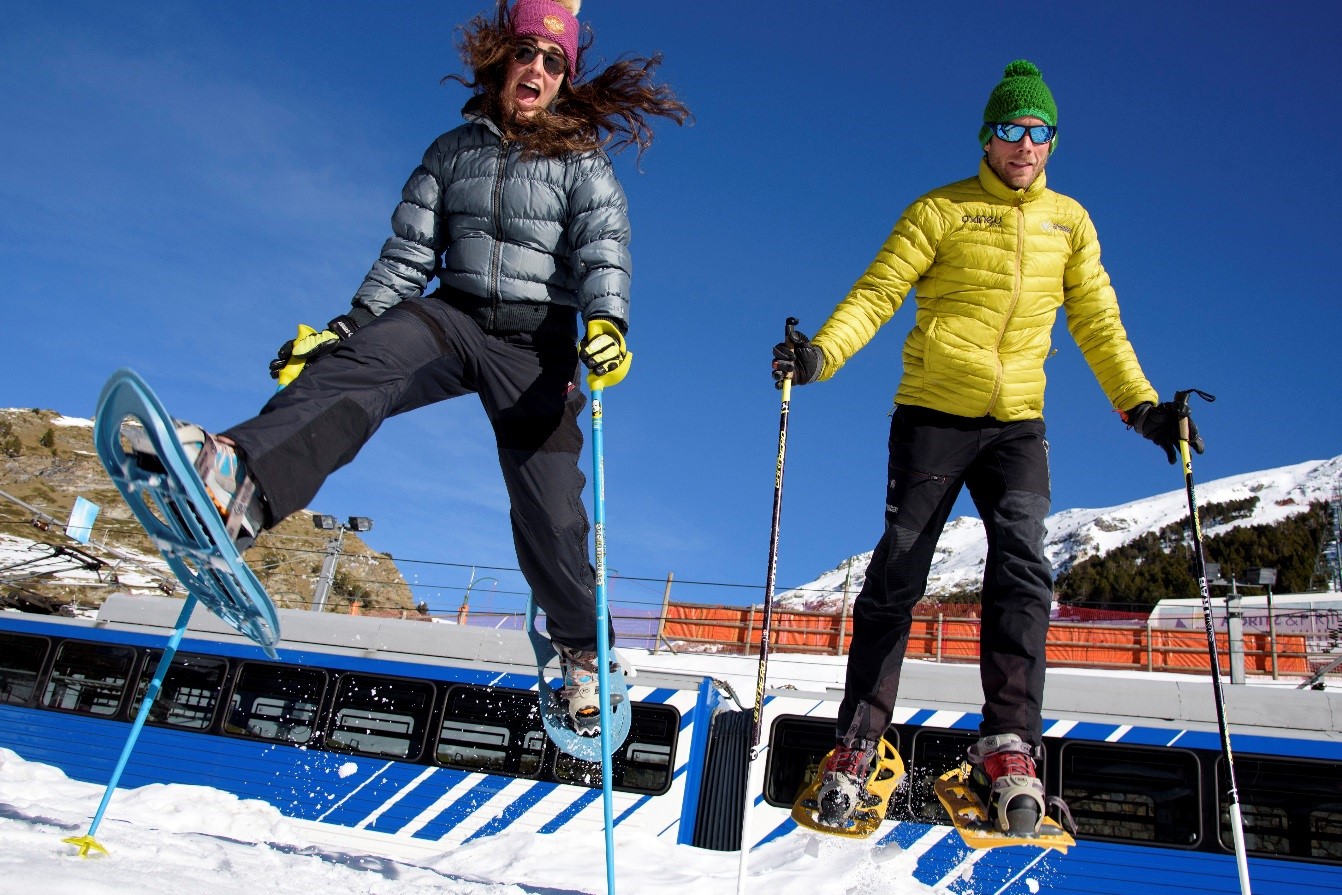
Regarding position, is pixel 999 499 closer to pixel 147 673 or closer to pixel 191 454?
pixel 191 454

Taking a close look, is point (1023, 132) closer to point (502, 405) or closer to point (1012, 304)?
point (1012, 304)

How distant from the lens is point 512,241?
330 centimetres

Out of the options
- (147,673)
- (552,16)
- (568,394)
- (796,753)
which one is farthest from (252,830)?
(552,16)

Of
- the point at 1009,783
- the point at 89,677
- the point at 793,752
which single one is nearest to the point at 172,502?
the point at 1009,783

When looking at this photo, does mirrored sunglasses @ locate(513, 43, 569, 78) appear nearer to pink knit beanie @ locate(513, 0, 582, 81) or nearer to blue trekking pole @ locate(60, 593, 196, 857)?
pink knit beanie @ locate(513, 0, 582, 81)

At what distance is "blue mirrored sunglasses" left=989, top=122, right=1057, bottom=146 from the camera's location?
360 centimetres

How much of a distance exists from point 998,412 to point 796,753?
15.2ft

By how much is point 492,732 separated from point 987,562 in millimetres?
5552

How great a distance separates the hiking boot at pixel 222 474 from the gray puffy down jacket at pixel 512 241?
112cm

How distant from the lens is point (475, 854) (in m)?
6.16

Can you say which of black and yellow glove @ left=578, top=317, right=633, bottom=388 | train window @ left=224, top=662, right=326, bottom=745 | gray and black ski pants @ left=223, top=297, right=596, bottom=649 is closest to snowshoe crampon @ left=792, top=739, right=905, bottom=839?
gray and black ski pants @ left=223, top=297, right=596, bottom=649

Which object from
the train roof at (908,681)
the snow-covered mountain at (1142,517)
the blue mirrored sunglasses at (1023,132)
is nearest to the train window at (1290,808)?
the train roof at (908,681)

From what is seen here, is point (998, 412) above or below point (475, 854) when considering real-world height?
above

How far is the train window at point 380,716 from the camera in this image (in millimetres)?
7945
